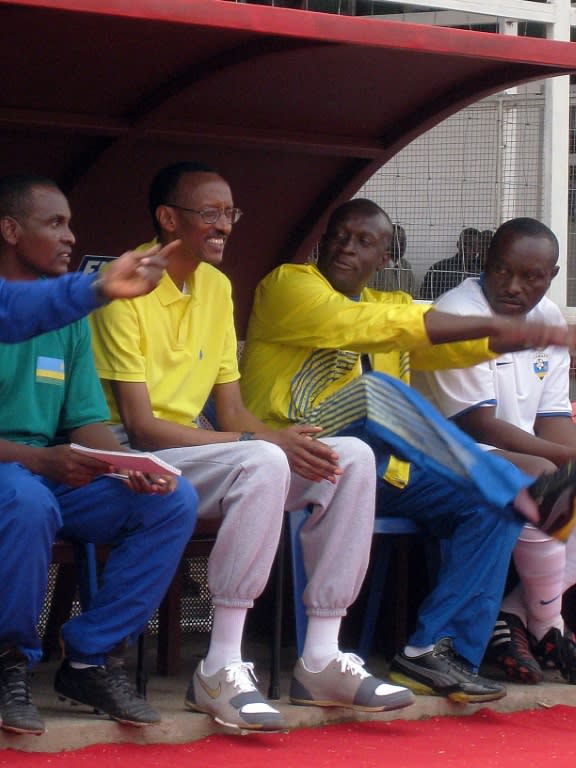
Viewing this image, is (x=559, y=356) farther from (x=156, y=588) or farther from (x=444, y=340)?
(x=156, y=588)

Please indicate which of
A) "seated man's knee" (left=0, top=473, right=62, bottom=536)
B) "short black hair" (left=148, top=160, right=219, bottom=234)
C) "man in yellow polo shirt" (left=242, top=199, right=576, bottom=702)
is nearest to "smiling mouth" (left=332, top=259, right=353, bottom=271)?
"man in yellow polo shirt" (left=242, top=199, right=576, bottom=702)

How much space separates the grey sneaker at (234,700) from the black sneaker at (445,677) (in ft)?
2.38

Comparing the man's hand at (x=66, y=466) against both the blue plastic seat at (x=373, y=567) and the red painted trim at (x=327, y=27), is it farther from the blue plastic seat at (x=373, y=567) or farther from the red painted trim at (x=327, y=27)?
the red painted trim at (x=327, y=27)

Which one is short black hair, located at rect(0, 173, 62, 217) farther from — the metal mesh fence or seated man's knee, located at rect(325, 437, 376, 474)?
the metal mesh fence

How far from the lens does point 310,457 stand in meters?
4.65

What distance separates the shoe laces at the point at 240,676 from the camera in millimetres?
4434

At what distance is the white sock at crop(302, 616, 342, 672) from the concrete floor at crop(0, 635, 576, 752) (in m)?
0.15

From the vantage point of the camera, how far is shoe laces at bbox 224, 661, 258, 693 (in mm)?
4434

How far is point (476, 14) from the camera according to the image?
883cm

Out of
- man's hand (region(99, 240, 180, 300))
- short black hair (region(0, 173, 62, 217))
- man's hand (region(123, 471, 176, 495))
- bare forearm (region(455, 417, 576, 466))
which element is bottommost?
man's hand (region(123, 471, 176, 495))

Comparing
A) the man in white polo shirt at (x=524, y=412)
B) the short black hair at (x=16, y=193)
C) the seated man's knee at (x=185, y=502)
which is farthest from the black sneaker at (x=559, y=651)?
the short black hair at (x=16, y=193)

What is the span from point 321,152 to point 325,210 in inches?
12.5

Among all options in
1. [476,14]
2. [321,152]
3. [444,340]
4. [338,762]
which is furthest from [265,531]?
[476,14]

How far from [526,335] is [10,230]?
5.58 ft
